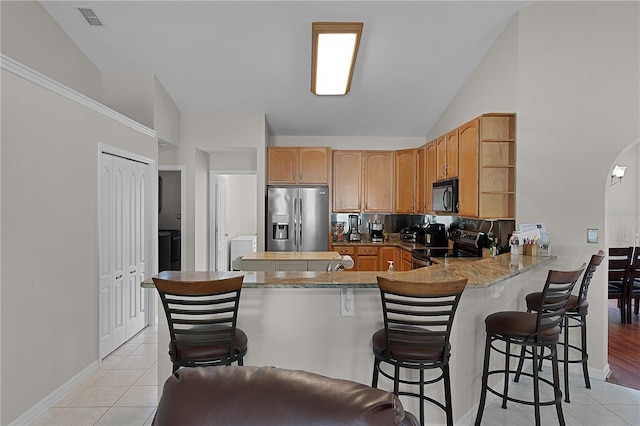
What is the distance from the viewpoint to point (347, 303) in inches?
100.0

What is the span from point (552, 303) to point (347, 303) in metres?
1.33

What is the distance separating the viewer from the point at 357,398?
93cm

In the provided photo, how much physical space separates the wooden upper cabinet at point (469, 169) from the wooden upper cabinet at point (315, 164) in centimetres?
235

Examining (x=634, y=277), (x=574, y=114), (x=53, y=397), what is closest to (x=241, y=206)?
(x=53, y=397)

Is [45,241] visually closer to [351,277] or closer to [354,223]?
[351,277]

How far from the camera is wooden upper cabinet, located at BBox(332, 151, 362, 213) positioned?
20.7ft

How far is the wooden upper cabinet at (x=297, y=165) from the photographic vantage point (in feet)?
19.8

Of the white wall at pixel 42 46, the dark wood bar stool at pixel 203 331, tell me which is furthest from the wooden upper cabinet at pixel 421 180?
the white wall at pixel 42 46

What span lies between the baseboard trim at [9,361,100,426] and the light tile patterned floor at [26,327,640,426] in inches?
1.4

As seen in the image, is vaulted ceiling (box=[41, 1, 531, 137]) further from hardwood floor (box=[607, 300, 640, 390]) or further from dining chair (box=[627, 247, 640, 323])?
hardwood floor (box=[607, 300, 640, 390])

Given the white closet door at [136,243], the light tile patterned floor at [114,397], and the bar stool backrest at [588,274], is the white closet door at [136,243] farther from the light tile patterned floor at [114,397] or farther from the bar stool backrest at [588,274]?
the bar stool backrest at [588,274]

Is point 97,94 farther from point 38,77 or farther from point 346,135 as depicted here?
point 346,135

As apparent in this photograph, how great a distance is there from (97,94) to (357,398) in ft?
16.2

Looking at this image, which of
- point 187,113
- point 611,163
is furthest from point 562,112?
point 187,113
